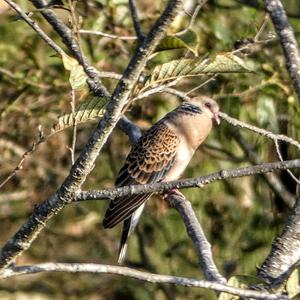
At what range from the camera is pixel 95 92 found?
3.91m

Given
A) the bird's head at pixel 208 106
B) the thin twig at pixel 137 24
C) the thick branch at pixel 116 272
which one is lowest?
the bird's head at pixel 208 106

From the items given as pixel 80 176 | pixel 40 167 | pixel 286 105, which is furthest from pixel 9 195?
pixel 80 176

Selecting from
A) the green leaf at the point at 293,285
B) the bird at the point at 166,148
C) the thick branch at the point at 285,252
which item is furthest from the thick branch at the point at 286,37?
the bird at the point at 166,148

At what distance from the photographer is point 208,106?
504 centimetres

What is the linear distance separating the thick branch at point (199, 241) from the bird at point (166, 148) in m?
0.78

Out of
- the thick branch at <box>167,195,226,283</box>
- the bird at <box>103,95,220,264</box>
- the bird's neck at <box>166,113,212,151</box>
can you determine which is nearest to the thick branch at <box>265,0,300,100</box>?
the thick branch at <box>167,195,226,283</box>

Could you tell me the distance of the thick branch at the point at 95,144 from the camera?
213 cm

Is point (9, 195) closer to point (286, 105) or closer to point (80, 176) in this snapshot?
point (286, 105)

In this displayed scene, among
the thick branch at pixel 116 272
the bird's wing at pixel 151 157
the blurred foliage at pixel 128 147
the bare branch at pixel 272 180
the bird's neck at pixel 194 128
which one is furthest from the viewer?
the bare branch at pixel 272 180

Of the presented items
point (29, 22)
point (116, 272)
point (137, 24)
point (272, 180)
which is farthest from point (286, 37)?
point (272, 180)

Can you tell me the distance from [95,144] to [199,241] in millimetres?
916

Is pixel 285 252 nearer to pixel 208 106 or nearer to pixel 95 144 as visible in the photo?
pixel 95 144

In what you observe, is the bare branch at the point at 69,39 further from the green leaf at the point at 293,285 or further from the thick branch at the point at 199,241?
the green leaf at the point at 293,285

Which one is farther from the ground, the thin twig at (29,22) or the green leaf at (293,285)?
the thin twig at (29,22)
